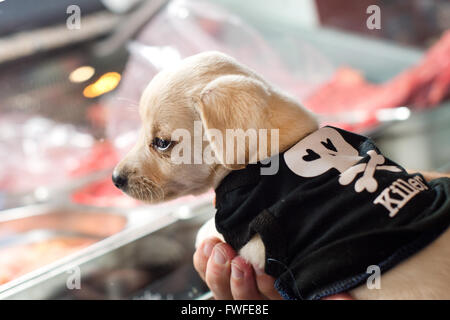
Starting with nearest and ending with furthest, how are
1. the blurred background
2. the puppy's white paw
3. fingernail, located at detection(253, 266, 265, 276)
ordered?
fingernail, located at detection(253, 266, 265, 276)
the puppy's white paw
the blurred background

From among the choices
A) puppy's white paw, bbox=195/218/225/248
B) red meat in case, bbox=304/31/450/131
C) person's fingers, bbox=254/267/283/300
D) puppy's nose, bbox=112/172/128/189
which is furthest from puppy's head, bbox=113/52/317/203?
red meat in case, bbox=304/31/450/131

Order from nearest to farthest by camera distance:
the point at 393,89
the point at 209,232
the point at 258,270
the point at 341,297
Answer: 1. the point at 341,297
2. the point at 258,270
3. the point at 209,232
4. the point at 393,89

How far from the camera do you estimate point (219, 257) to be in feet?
3.06

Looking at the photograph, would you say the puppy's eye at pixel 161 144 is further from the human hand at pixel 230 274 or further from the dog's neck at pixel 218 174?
the human hand at pixel 230 274

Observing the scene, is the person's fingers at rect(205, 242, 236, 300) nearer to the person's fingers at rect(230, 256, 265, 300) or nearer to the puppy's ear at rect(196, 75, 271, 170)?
A: the person's fingers at rect(230, 256, 265, 300)

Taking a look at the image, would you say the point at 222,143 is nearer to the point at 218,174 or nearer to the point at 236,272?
the point at 218,174

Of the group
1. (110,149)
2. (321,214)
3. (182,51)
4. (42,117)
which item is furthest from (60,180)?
(321,214)

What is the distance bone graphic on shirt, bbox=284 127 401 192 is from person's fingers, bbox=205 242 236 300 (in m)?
0.25

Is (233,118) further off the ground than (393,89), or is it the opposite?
(233,118)

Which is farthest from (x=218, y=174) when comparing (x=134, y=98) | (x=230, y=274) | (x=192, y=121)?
(x=134, y=98)

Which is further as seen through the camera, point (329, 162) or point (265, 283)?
point (265, 283)

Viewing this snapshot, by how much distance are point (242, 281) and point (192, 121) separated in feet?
1.26

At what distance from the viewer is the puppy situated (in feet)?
2.49
